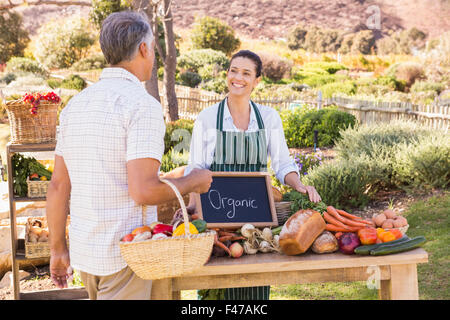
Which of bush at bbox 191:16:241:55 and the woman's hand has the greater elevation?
bush at bbox 191:16:241:55

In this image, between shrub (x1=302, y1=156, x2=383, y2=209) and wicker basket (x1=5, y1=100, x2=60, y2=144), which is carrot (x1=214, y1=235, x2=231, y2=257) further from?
shrub (x1=302, y1=156, x2=383, y2=209)

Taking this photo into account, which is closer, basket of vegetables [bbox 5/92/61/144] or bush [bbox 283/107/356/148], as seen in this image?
basket of vegetables [bbox 5/92/61/144]

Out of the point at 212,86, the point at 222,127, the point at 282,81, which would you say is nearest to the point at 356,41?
the point at 282,81

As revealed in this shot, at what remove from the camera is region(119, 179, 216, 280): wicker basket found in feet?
6.01

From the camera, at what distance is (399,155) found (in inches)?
287

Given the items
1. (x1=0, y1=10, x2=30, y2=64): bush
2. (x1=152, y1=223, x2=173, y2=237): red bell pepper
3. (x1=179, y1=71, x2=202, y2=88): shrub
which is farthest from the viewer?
(x1=0, y1=10, x2=30, y2=64): bush

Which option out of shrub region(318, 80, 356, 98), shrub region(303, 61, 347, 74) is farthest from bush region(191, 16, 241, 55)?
shrub region(318, 80, 356, 98)

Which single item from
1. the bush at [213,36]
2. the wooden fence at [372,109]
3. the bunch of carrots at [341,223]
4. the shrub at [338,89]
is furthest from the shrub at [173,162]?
the bush at [213,36]

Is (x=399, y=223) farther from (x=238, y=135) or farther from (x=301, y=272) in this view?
Result: (x=238, y=135)

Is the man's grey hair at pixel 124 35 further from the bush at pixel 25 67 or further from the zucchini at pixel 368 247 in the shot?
the bush at pixel 25 67

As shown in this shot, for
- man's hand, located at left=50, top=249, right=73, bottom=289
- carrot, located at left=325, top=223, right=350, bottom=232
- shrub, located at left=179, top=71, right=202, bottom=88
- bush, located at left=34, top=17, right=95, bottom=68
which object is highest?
bush, located at left=34, top=17, right=95, bottom=68

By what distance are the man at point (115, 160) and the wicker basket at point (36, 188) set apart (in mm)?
2495

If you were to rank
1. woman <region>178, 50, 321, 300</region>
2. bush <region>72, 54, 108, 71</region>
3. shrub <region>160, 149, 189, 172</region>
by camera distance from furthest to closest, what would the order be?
bush <region>72, 54, 108, 71</region> < shrub <region>160, 149, 189, 172</region> < woman <region>178, 50, 321, 300</region>

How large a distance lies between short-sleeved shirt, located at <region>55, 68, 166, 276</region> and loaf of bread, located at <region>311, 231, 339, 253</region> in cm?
79
